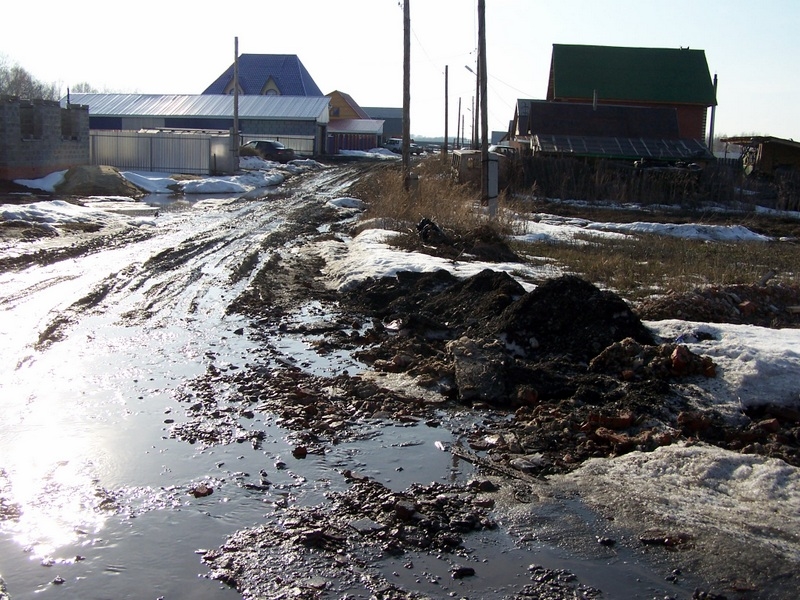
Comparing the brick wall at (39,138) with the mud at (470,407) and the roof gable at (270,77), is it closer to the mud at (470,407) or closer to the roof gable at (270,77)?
the mud at (470,407)

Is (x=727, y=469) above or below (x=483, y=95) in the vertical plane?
below

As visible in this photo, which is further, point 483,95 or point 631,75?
A: point 631,75

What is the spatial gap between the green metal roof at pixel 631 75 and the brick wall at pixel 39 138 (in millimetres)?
30656

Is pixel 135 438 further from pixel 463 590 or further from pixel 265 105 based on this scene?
pixel 265 105

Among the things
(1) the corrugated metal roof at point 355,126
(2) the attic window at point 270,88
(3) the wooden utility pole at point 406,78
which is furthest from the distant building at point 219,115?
(3) the wooden utility pole at point 406,78

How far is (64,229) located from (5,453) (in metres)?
12.9

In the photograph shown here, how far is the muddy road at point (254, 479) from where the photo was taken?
4430 mm

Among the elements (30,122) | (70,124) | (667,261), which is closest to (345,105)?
(70,124)

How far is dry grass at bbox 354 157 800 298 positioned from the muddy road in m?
5.51

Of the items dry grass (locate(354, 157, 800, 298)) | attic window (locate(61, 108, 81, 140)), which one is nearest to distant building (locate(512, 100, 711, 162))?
dry grass (locate(354, 157, 800, 298))

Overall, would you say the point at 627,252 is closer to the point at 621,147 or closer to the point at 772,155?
the point at 621,147

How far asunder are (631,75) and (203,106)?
3196 centimetres

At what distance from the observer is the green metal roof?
50625mm

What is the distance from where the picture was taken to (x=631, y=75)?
2034 inches
